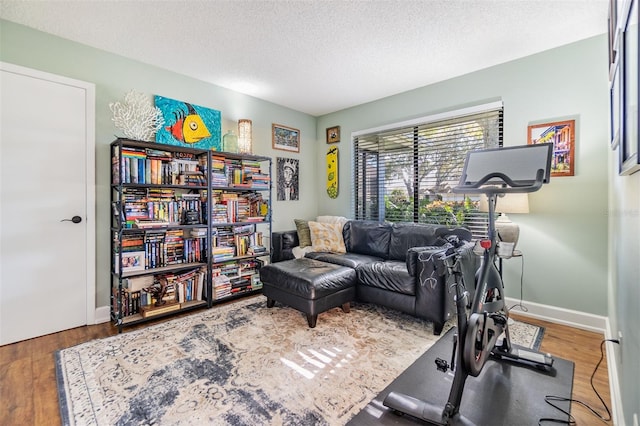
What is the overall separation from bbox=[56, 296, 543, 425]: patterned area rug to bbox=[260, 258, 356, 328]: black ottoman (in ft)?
0.54

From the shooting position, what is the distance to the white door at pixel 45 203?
243cm

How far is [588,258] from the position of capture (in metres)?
2.69

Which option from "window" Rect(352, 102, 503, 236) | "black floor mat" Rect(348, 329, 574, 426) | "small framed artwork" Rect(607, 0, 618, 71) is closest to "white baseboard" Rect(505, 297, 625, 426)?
"black floor mat" Rect(348, 329, 574, 426)

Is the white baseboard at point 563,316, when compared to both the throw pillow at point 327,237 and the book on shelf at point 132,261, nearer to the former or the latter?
the throw pillow at point 327,237

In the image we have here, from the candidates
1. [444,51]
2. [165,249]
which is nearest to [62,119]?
Result: [165,249]

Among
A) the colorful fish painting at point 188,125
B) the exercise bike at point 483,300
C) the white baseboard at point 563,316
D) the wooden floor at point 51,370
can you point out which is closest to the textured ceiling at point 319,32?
the colorful fish painting at point 188,125

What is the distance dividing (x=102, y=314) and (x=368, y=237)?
291 cm

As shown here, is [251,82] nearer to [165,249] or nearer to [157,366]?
[165,249]

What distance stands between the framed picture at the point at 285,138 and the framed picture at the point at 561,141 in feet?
9.98

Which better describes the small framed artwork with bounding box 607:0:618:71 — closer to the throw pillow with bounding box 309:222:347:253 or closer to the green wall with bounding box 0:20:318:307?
the throw pillow with bounding box 309:222:347:253

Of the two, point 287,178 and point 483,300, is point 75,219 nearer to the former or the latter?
point 287,178

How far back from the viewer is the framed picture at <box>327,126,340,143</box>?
183 inches

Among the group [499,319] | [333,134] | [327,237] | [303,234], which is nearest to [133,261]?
[303,234]

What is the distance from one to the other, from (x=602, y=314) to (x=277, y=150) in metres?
4.00
